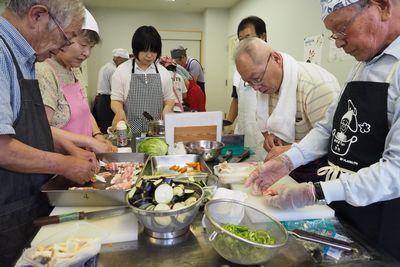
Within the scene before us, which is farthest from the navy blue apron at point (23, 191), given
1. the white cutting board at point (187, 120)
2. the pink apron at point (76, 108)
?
the white cutting board at point (187, 120)

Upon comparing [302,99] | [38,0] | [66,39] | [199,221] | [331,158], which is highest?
[38,0]

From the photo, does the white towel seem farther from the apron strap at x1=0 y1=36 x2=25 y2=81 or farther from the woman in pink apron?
the apron strap at x1=0 y1=36 x2=25 y2=81

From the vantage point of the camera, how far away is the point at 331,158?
1114 millimetres

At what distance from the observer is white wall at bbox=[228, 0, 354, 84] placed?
2.89 metres

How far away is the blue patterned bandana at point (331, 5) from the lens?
0.93 m

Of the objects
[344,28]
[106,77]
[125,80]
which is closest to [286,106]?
[344,28]

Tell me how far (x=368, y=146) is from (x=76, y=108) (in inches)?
57.4

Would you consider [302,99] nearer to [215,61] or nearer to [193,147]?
[193,147]

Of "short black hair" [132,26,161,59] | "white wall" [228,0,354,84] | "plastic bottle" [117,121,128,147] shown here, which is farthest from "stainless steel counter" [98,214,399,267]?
"white wall" [228,0,354,84]

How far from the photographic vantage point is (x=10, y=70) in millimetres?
938

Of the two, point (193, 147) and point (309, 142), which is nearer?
point (309, 142)

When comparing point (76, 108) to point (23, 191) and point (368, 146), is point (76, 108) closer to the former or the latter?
point (23, 191)

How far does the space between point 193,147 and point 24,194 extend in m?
0.89

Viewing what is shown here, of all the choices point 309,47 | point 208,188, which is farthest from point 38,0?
point 309,47
